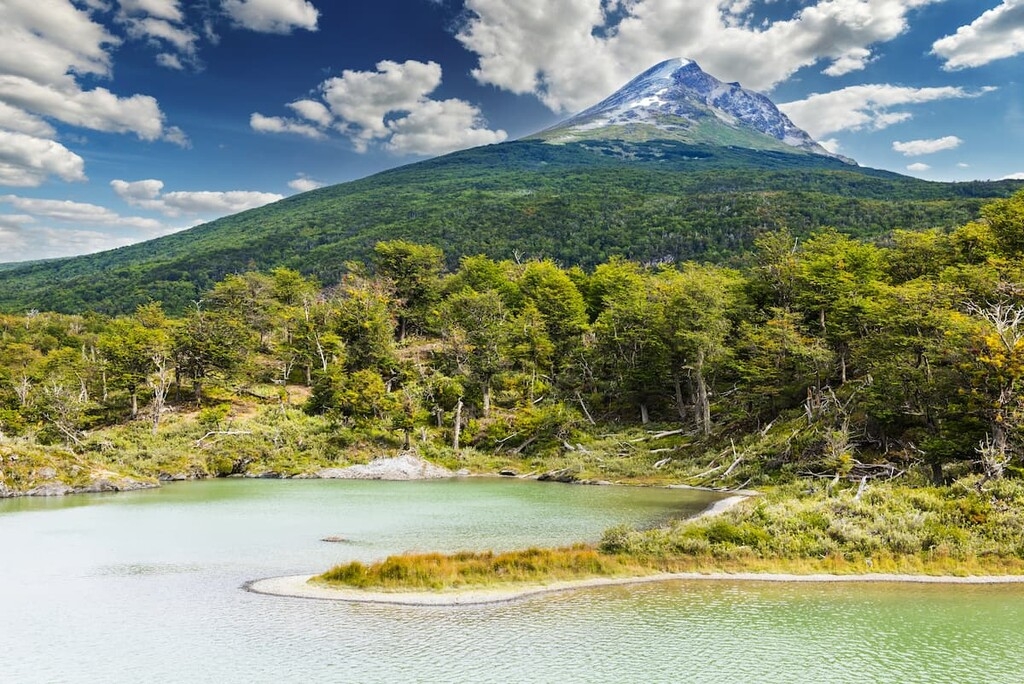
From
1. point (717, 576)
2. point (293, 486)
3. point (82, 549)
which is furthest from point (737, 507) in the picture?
point (293, 486)

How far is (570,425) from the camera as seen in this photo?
57375 millimetres

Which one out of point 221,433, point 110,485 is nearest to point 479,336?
point 221,433

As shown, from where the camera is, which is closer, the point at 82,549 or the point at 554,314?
the point at 82,549

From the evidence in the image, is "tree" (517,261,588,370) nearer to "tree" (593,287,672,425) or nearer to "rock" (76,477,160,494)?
"tree" (593,287,672,425)

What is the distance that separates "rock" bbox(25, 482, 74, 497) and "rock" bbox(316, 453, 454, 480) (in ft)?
57.8

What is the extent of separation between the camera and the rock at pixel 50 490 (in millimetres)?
43688

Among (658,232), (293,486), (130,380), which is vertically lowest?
(293,486)

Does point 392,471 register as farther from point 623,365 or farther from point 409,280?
point 409,280

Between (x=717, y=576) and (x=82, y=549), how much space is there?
26.0 meters

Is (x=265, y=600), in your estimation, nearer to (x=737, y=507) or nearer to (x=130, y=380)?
(x=737, y=507)

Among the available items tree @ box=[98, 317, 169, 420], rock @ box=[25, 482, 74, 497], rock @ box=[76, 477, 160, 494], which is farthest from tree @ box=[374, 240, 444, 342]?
rock @ box=[25, 482, 74, 497]

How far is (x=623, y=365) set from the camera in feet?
204

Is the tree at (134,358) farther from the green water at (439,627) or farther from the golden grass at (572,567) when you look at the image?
the golden grass at (572,567)

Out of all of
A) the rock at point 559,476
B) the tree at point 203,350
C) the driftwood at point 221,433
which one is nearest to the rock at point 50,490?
the driftwood at point 221,433
